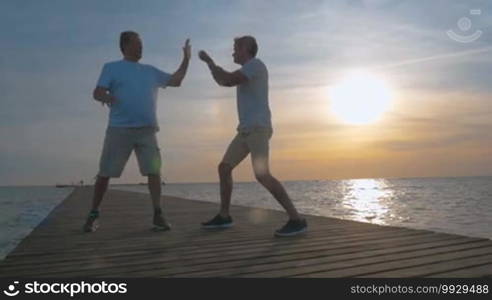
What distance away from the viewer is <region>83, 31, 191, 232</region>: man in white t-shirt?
20.4 ft

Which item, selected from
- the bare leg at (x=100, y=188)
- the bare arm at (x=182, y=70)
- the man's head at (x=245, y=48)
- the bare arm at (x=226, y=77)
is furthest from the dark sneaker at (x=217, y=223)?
the man's head at (x=245, y=48)

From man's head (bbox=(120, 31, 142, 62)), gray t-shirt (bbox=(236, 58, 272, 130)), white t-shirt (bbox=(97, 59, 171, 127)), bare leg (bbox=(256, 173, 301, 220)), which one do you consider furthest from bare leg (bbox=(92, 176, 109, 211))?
bare leg (bbox=(256, 173, 301, 220))

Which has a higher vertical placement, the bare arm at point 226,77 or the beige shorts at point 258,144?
the bare arm at point 226,77

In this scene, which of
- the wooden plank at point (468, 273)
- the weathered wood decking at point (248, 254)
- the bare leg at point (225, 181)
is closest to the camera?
the wooden plank at point (468, 273)

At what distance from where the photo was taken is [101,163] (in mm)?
6359

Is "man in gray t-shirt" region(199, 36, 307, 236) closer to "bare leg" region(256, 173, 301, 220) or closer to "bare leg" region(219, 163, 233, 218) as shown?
"bare leg" region(256, 173, 301, 220)

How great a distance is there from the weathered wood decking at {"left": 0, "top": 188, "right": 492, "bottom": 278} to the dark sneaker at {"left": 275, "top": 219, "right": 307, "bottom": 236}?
0.37ft

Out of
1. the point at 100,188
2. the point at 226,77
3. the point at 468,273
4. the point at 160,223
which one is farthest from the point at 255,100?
the point at 468,273

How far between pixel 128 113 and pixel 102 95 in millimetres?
388

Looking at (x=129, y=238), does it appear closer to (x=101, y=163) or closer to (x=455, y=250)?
(x=101, y=163)

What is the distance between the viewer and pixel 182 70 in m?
6.73

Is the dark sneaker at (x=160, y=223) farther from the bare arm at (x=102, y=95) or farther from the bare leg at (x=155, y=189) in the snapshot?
the bare arm at (x=102, y=95)

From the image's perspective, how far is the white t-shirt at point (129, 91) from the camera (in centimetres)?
622

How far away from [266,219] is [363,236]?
101 inches
